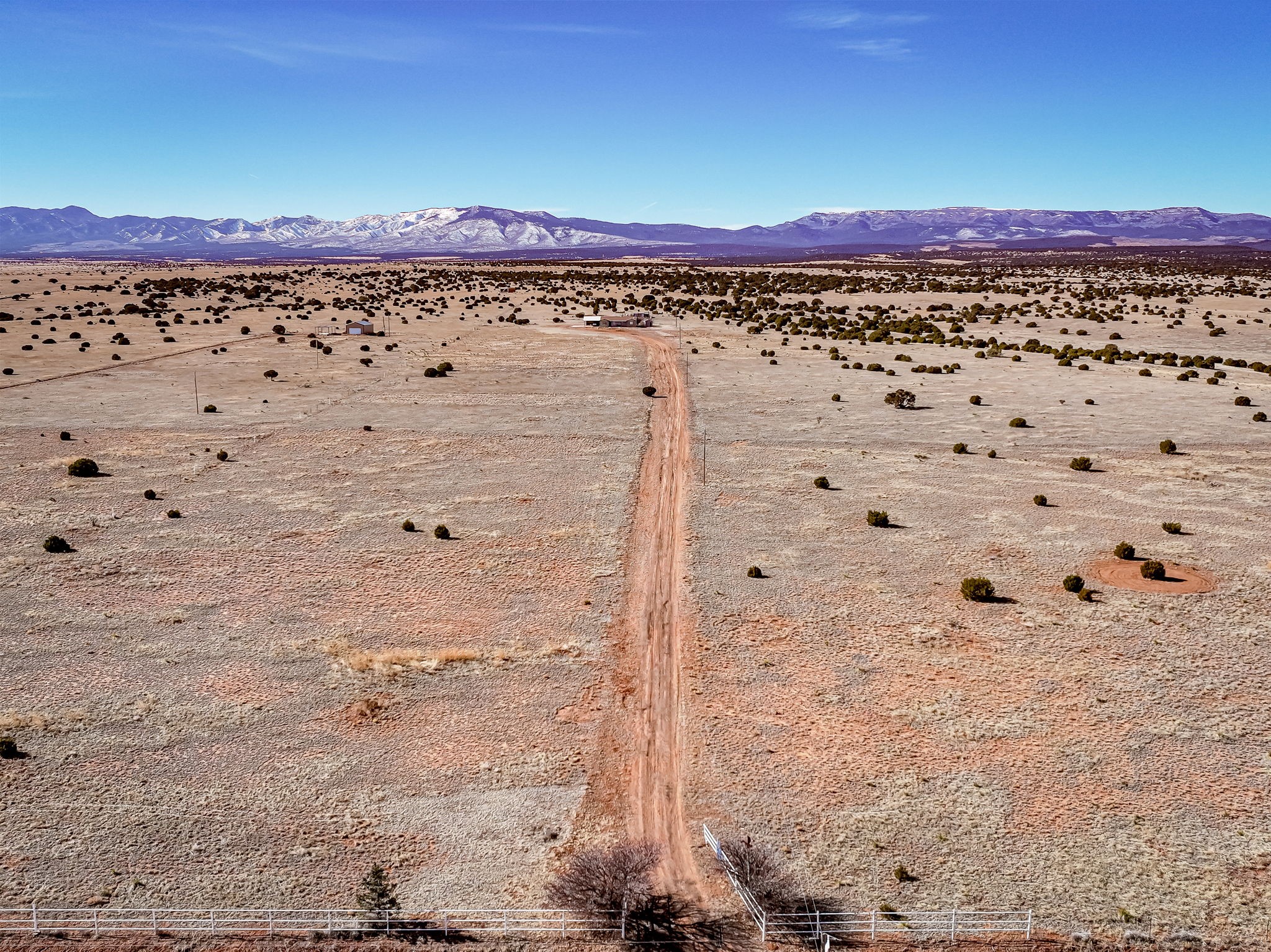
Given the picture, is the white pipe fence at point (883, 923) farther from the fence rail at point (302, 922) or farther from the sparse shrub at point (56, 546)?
the sparse shrub at point (56, 546)

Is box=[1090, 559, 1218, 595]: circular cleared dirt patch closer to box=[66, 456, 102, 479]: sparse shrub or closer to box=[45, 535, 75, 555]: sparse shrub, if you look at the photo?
box=[45, 535, 75, 555]: sparse shrub

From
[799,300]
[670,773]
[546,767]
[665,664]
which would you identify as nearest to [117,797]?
[546,767]

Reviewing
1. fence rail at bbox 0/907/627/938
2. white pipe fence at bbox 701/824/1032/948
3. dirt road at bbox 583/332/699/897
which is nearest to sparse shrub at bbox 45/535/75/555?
fence rail at bbox 0/907/627/938

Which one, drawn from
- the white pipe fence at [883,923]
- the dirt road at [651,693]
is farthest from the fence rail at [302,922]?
the white pipe fence at [883,923]

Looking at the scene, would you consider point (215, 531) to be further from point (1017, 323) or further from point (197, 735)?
point (1017, 323)

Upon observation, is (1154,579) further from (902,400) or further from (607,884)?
(902,400)

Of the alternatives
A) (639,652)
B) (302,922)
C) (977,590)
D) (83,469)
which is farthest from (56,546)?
(977,590)
